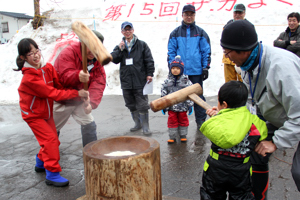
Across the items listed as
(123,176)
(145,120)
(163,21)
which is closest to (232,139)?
(123,176)

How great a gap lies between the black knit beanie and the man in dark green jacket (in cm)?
373

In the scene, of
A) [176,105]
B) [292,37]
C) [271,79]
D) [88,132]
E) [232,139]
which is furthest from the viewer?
[292,37]

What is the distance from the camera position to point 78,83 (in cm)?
338

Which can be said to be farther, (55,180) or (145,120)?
(145,120)

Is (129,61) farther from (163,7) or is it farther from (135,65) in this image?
(163,7)

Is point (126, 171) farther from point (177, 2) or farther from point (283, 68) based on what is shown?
point (177, 2)

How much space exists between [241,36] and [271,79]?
0.38 metres

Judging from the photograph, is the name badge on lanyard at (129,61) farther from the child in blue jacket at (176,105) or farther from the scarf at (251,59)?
the scarf at (251,59)

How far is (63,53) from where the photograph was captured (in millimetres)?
3330

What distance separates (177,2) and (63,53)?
9.93 m

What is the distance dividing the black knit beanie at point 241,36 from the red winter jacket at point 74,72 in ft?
6.23

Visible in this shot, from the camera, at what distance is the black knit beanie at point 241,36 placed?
1941 mm

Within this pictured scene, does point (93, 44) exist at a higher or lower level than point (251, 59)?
higher

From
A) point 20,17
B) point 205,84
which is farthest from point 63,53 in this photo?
point 20,17
